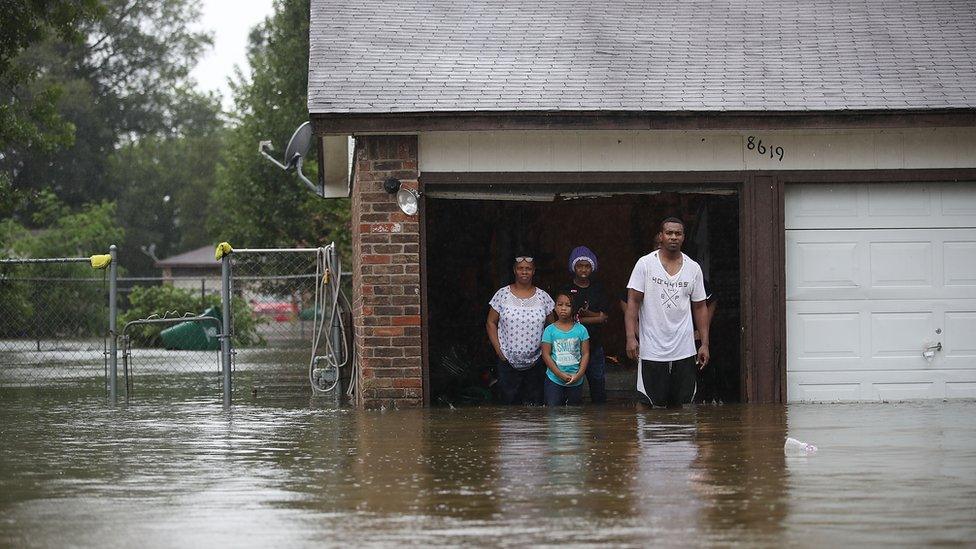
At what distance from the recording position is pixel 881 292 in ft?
43.5

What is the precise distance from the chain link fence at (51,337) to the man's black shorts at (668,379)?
6764mm

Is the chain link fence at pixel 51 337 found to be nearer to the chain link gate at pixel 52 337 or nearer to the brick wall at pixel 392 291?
the chain link gate at pixel 52 337

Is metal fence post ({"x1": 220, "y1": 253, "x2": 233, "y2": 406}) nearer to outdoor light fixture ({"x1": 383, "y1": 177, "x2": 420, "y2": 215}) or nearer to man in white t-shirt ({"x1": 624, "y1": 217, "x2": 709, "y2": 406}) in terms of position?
outdoor light fixture ({"x1": 383, "y1": 177, "x2": 420, "y2": 215})

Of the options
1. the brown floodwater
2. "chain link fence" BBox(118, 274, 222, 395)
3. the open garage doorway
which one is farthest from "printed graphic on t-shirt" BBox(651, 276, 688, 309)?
"chain link fence" BBox(118, 274, 222, 395)

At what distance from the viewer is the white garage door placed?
43.4 feet

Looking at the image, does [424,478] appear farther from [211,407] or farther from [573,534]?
[211,407]

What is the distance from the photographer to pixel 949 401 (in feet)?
42.7

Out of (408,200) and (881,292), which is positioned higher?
(408,200)

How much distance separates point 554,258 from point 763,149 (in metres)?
5.52

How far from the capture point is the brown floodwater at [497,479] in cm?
591

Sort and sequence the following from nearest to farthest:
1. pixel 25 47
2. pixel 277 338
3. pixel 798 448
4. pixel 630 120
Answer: pixel 798 448 → pixel 630 120 → pixel 25 47 → pixel 277 338

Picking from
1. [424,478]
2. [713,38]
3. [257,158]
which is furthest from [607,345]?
[257,158]

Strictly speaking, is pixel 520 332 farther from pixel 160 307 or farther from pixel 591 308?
pixel 160 307

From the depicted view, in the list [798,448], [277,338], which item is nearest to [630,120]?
[798,448]
